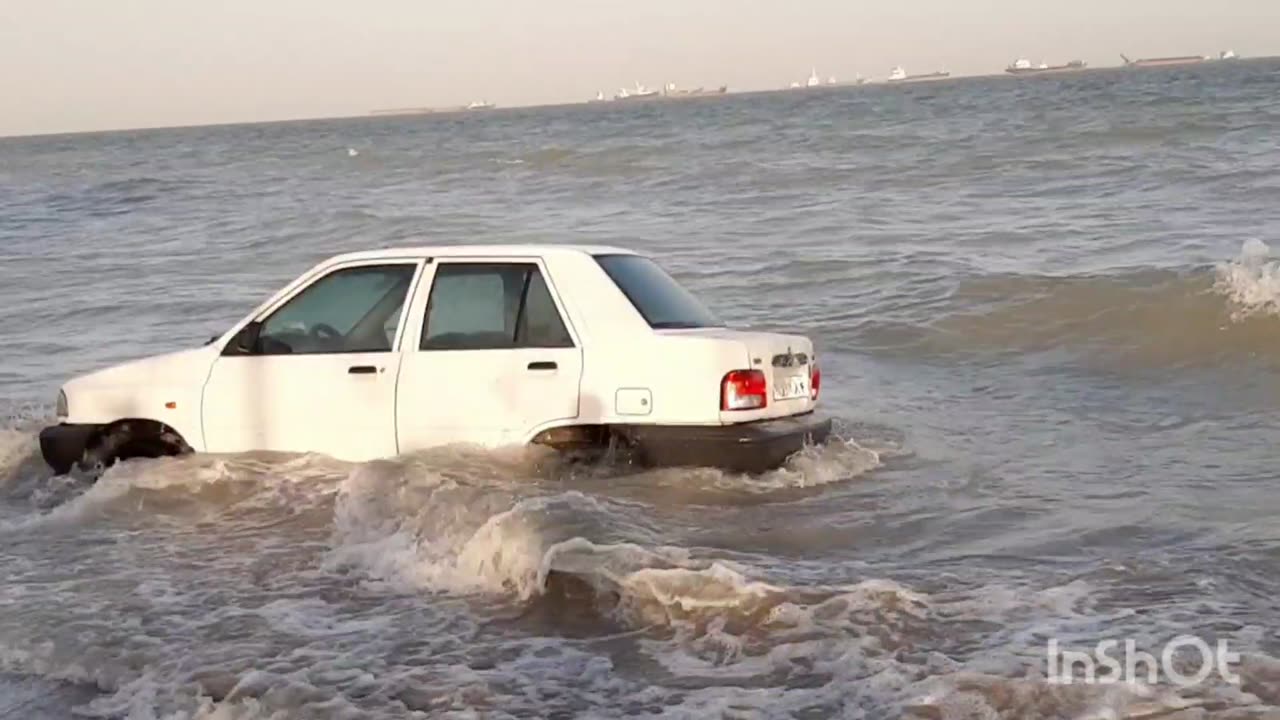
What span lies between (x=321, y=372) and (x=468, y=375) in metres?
0.88

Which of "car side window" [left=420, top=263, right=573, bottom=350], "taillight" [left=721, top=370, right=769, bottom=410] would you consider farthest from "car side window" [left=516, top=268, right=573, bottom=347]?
"taillight" [left=721, top=370, right=769, bottom=410]

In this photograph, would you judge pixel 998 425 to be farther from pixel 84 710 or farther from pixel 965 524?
pixel 84 710

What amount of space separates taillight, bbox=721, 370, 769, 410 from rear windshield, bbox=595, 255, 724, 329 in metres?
0.53

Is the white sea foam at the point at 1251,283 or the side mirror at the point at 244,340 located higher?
the side mirror at the point at 244,340

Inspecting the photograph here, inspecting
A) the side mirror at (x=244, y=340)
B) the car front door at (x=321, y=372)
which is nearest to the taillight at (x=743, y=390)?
the car front door at (x=321, y=372)

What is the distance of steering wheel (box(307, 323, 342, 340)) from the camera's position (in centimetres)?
818

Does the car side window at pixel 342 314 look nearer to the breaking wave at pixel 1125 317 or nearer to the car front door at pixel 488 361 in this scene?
the car front door at pixel 488 361

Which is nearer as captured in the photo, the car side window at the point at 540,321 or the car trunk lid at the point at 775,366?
the car trunk lid at the point at 775,366

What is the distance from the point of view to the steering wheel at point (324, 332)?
818 centimetres

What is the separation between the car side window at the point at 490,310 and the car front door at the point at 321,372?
0.19 m

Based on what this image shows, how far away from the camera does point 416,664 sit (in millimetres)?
5371

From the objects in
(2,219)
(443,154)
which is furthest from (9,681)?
(443,154)

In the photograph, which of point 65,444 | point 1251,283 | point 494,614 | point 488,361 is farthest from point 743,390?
point 1251,283

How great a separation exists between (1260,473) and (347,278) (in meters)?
5.02
